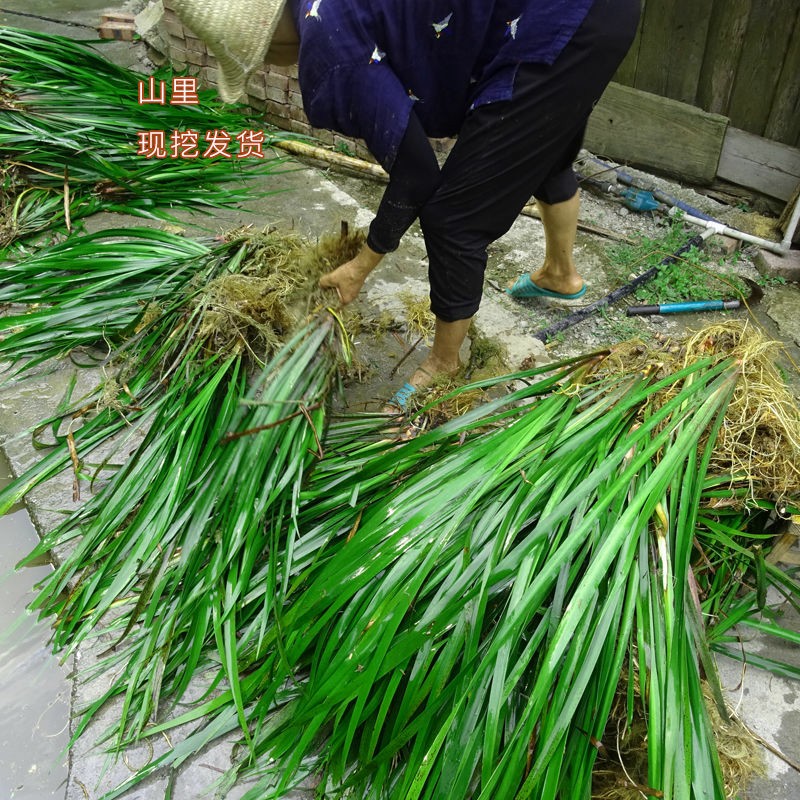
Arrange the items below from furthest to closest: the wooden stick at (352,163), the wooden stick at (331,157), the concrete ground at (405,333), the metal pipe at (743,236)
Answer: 1. the wooden stick at (331,157)
2. the wooden stick at (352,163)
3. the metal pipe at (743,236)
4. the concrete ground at (405,333)

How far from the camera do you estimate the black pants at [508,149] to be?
1.75 m

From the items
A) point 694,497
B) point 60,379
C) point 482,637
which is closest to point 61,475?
point 60,379

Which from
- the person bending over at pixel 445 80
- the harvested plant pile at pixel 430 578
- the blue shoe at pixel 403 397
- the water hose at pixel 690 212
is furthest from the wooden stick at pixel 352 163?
the harvested plant pile at pixel 430 578

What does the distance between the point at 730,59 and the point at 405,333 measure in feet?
6.60

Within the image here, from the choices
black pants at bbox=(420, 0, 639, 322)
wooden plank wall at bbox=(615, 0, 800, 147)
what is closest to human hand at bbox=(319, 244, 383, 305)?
black pants at bbox=(420, 0, 639, 322)

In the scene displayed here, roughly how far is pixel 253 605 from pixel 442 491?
52 centimetres

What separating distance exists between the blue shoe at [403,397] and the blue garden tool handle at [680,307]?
1.11 metres

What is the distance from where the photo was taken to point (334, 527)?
168cm

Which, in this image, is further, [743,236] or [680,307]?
[743,236]

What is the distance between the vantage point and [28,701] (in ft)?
5.35

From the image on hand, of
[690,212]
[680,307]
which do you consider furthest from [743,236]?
[680,307]

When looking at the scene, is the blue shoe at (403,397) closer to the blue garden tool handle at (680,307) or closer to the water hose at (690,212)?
the blue garden tool handle at (680,307)

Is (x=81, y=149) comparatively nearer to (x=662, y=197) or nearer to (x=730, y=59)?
(x=662, y=197)

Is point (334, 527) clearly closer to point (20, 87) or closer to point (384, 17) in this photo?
point (384, 17)
